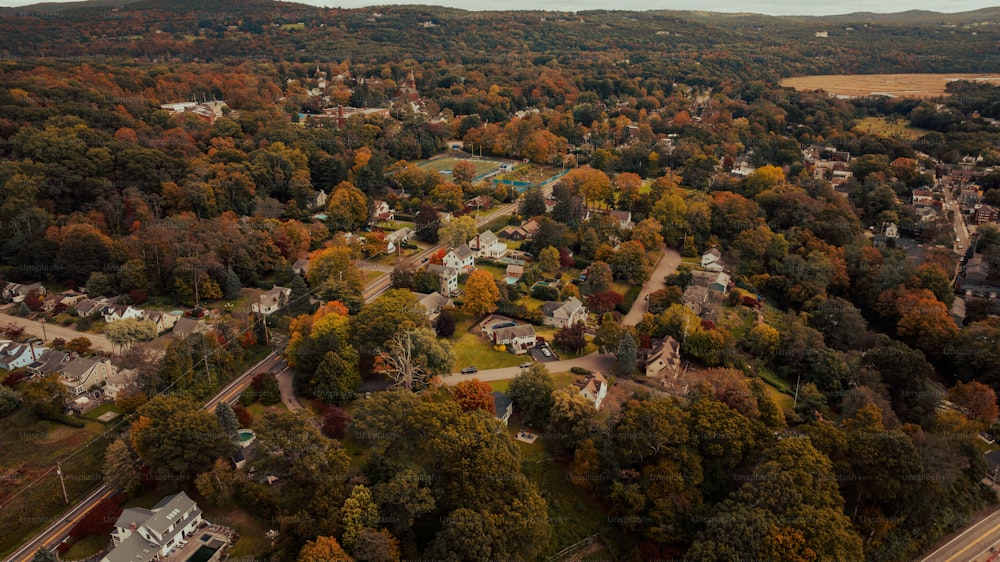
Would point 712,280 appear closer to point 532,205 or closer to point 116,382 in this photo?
point 532,205

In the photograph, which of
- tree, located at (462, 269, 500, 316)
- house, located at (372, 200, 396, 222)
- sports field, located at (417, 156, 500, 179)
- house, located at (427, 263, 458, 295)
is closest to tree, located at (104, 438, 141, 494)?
tree, located at (462, 269, 500, 316)

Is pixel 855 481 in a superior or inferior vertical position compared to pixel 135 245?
inferior

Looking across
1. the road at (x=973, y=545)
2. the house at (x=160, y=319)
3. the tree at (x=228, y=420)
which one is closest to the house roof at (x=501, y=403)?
the tree at (x=228, y=420)

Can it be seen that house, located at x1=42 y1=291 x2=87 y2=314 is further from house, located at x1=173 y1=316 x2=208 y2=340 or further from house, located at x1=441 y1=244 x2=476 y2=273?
house, located at x1=441 y1=244 x2=476 y2=273

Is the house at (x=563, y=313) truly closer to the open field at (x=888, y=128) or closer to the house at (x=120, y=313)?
the house at (x=120, y=313)

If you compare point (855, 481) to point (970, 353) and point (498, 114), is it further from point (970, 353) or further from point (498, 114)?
point (498, 114)

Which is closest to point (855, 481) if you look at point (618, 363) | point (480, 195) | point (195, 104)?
point (618, 363)
